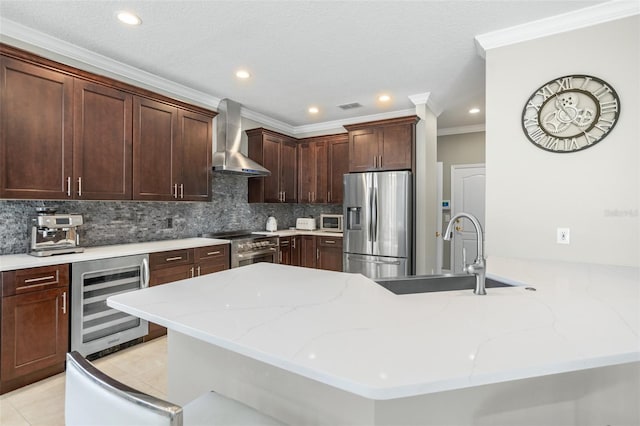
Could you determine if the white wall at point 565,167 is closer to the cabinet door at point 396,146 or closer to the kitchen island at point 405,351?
the kitchen island at point 405,351

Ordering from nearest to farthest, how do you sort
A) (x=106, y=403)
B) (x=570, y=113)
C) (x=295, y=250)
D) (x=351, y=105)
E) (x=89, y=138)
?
(x=106, y=403), (x=570, y=113), (x=89, y=138), (x=351, y=105), (x=295, y=250)

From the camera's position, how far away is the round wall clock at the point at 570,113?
2148mm

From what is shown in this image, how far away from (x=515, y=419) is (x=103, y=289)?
2884 mm

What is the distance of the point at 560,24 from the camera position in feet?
7.48

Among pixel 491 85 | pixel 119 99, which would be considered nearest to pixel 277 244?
pixel 119 99

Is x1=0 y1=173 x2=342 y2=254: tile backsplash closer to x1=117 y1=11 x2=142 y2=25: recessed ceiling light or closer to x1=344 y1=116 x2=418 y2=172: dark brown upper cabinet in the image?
x1=344 y1=116 x2=418 y2=172: dark brown upper cabinet

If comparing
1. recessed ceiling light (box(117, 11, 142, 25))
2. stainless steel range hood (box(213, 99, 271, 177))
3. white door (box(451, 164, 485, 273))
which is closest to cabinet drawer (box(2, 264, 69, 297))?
recessed ceiling light (box(117, 11, 142, 25))

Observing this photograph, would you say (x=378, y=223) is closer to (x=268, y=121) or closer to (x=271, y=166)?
(x=271, y=166)

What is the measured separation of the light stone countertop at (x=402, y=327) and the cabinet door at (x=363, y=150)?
2.89 meters

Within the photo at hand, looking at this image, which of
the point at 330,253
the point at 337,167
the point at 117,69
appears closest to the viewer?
the point at 117,69

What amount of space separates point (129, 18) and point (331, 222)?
357 cm

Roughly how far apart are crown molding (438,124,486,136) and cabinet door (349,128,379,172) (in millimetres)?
1961

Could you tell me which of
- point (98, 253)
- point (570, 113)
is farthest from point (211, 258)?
point (570, 113)

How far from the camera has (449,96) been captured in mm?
3922
